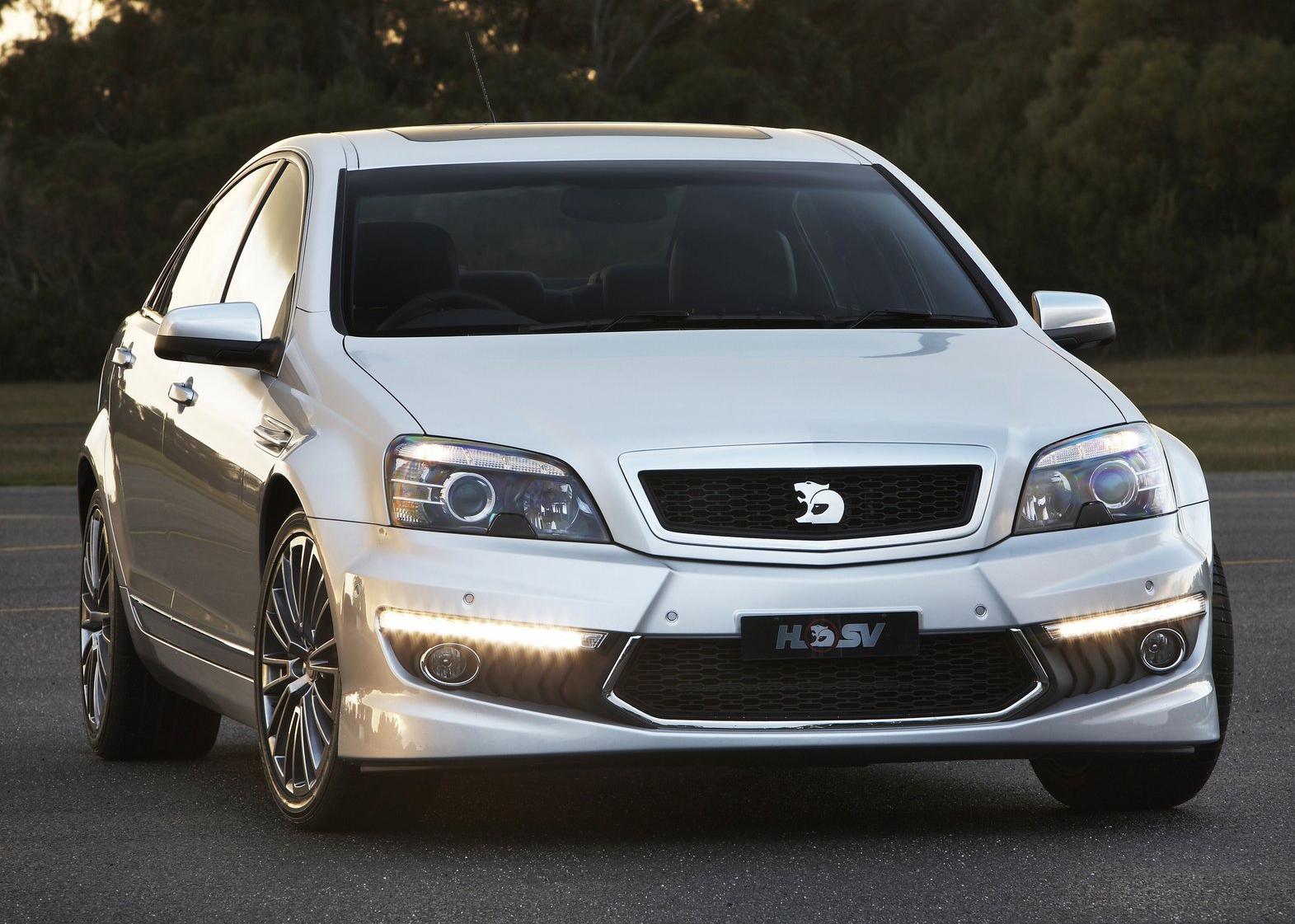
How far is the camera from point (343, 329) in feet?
19.2

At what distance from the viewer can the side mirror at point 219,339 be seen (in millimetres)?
5859

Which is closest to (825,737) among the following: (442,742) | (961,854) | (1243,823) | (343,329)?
(961,854)

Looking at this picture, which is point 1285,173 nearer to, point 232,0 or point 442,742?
point 232,0

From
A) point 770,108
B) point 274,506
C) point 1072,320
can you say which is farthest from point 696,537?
point 770,108

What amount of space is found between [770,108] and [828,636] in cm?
5815

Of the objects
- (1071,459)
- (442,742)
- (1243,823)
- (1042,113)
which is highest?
(1071,459)

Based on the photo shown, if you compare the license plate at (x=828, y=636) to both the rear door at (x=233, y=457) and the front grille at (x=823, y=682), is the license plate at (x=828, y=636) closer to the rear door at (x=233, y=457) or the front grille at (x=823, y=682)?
the front grille at (x=823, y=682)

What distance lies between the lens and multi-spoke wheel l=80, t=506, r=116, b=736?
7.23 meters

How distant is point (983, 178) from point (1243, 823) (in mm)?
53807

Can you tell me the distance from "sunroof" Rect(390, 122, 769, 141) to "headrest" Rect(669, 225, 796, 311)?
1.68ft

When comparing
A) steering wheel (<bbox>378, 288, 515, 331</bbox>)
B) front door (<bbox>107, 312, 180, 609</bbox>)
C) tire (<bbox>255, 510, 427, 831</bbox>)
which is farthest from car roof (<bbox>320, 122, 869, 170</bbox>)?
tire (<bbox>255, 510, 427, 831</bbox>)

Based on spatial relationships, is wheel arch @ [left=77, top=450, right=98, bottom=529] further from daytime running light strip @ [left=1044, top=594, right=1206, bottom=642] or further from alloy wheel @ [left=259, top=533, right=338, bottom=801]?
daytime running light strip @ [left=1044, top=594, right=1206, bottom=642]

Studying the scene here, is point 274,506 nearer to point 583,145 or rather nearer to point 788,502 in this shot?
point 788,502

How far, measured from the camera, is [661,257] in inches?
275
